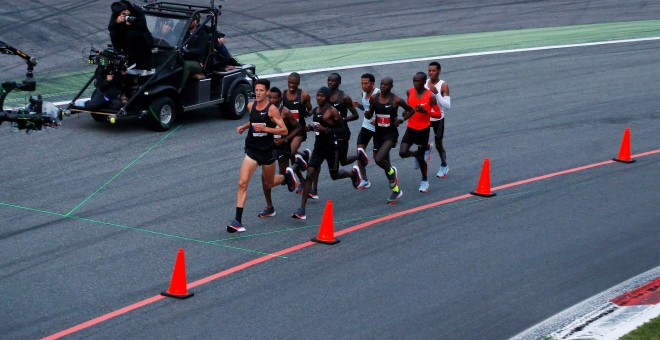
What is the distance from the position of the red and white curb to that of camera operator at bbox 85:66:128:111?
10709 millimetres

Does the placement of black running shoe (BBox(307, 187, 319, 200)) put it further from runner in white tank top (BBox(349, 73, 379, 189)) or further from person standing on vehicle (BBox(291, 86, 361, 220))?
runner in white tank top (BBox(349, 73, 379, 189))

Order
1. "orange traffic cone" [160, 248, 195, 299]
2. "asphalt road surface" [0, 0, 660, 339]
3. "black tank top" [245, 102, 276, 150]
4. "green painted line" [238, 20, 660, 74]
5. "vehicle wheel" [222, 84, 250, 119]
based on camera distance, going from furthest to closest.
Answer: "green painted line" [238, 20, 660, 74] → "vehicle wheel" [222, 84, 250, 119] → "black tank top" [245, 102, 276, 150] → "orange traffic cone" [160, 248, 195, 299] → "asphalt road surface" [0, 0, 660, 339]

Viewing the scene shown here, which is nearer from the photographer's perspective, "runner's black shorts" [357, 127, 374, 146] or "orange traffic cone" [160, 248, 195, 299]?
"orange traffic cone" [160, 248, 195, 299]

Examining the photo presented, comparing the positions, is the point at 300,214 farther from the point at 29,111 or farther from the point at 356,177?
the point at 29,111

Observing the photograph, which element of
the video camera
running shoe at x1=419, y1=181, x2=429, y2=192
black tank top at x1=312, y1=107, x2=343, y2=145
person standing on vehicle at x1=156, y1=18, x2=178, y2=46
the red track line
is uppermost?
person standing on vehicle at x1=156, y1=18, x2=178, y2=46

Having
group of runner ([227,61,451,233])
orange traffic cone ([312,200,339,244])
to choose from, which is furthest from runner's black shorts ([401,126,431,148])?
orange traffic cone ([312,200,339,244])

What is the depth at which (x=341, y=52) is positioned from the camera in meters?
28.3

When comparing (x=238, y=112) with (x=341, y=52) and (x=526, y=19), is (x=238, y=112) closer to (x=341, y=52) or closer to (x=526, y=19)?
(x=341, y=52)

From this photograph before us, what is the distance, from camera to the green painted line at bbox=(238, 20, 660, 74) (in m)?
27.1

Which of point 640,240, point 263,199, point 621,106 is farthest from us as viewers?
point 621,106

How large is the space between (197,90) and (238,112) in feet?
3.94

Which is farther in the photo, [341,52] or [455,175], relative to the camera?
[341,52]

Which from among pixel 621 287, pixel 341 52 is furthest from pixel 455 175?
pixel 341 52

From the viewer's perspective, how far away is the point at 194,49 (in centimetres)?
2059
